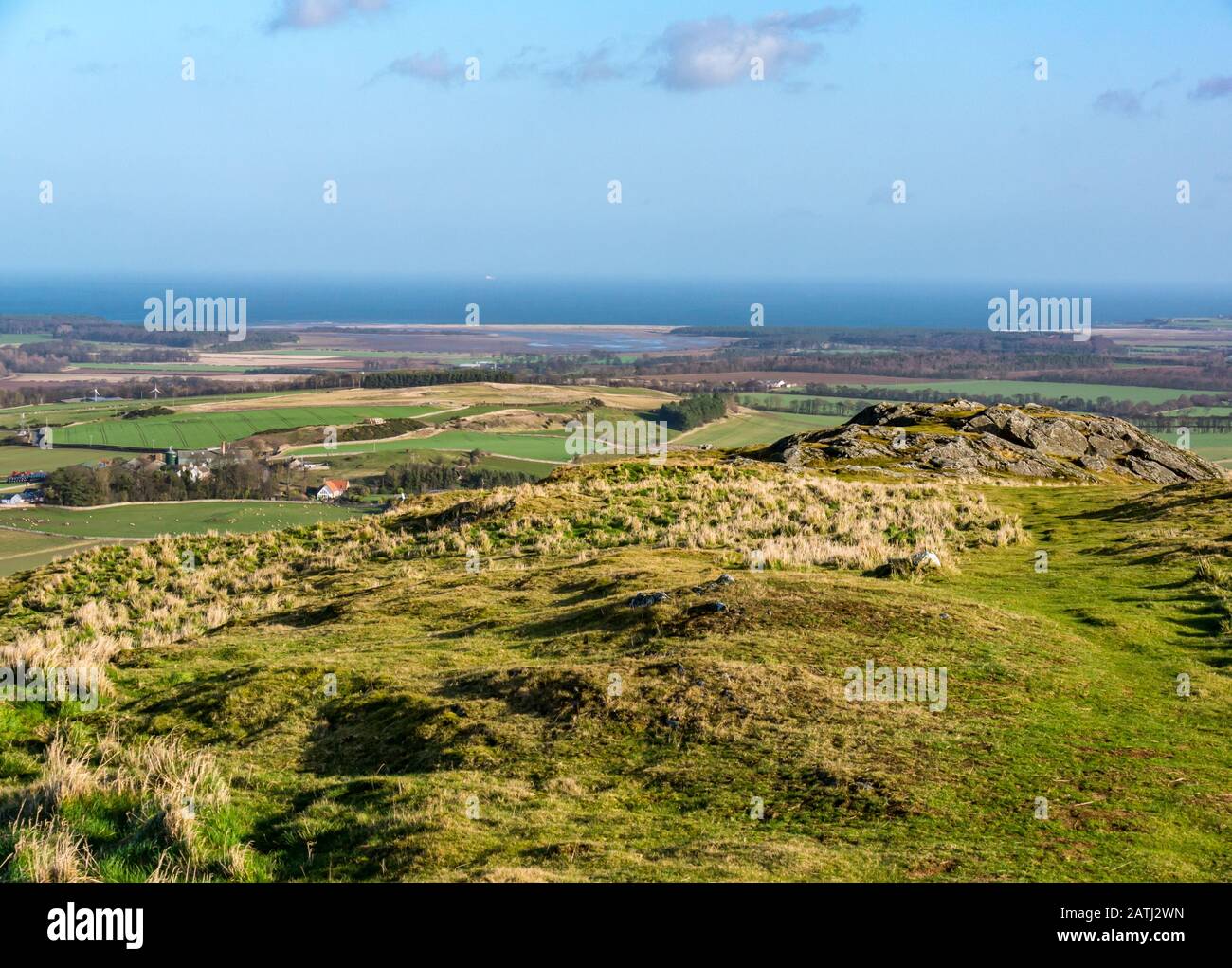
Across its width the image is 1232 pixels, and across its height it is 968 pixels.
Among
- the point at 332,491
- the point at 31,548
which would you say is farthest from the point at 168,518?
the point at 332,491

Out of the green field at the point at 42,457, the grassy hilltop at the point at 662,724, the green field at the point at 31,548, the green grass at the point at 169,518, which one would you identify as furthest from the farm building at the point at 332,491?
the grassy hilltop at the point at 662,724

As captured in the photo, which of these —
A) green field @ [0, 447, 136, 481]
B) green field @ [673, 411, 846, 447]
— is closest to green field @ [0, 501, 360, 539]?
green field @ [0, 447, 136, 481]

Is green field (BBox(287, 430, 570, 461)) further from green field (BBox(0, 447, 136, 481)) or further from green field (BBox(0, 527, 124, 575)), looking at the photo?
green field (BBox(0, 527, 124, 575))

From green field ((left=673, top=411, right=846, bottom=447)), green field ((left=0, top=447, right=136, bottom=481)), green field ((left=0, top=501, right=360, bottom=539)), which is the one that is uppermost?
green field ((left=673, top=411, right=846, bottom=447))

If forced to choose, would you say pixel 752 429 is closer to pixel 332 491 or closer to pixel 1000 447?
pixel 332 491

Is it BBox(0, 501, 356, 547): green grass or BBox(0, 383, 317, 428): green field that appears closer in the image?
BBox(0, 501, 356, 547): green grass
